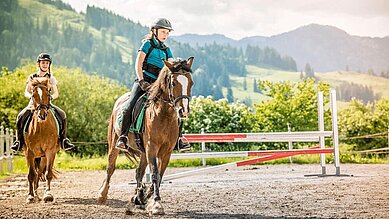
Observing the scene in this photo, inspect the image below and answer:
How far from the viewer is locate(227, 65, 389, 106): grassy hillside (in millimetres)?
28812

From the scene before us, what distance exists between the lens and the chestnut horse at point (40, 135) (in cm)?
577

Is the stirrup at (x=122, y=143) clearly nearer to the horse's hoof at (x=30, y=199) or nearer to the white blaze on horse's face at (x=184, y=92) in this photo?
the white blaze on horse's face at (x=184, y=92)

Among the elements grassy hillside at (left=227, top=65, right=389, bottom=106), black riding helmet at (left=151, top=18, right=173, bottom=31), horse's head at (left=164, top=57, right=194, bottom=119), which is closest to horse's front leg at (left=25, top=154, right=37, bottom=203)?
black riding helmet at (left=151, top=18, right=173, bottom=31)

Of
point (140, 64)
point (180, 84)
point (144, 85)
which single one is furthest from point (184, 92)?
point (140, 64)

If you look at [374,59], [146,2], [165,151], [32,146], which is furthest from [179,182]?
[374,59]

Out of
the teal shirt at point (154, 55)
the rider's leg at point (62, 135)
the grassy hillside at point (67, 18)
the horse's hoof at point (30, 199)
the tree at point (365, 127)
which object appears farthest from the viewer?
the grassy hillside at point (67, 18)

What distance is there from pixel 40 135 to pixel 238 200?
205 centimetres

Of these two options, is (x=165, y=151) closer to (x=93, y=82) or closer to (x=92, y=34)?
(x=93, y=82)

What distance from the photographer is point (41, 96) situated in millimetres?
5758

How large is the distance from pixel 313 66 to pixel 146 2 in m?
25.5

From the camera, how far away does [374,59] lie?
32.2m

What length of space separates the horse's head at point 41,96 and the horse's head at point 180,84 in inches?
67.0

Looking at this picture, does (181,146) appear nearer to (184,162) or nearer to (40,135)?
(40,135)

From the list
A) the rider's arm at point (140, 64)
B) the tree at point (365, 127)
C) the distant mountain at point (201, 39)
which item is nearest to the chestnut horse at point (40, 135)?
the rider's arm at point (140, 64)
